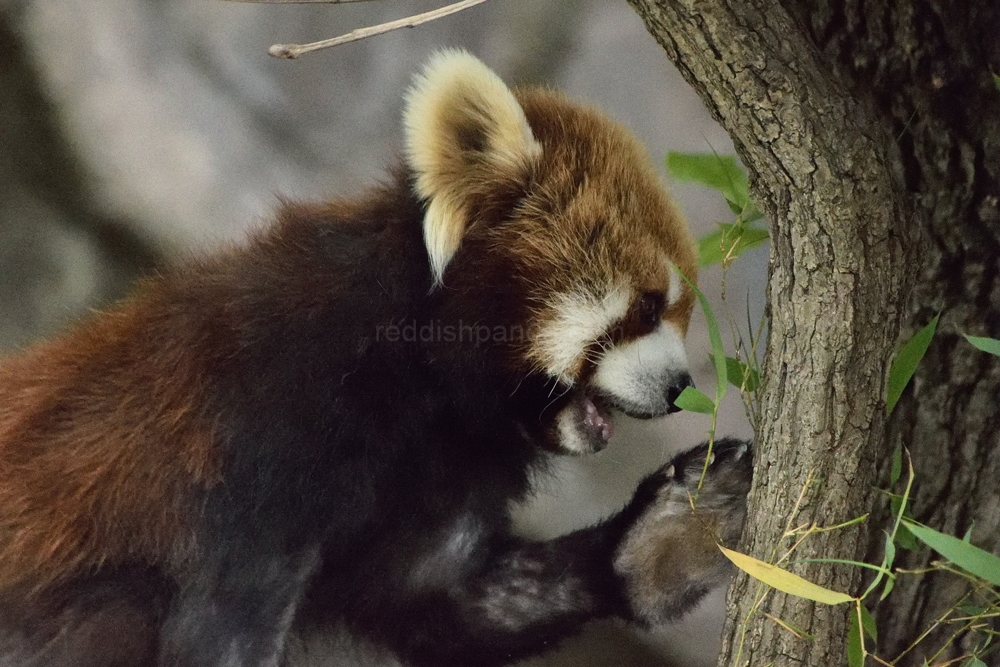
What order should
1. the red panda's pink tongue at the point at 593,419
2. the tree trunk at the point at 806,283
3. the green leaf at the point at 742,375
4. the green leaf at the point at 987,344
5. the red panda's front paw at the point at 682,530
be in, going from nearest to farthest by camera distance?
the tree trunk at the point at 806,283 < the green leaf at the point at 987,344 < the green leaf at the point at 742,375 < the red panda's front paw at the point at 682,530 < the red panda's pink tongue at the point at 593,419

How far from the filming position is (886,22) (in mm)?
1532

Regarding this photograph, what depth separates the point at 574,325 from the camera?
1798mm

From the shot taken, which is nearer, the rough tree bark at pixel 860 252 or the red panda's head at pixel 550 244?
the rough tree bark at pixel 860 252

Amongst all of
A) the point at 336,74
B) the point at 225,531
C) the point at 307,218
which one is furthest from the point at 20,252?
the point at 225,531

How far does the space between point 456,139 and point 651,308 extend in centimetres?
55

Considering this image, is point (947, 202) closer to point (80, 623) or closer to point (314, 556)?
point (314, 556)

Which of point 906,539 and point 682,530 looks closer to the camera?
point 906,539

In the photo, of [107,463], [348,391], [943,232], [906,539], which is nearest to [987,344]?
[943,232]

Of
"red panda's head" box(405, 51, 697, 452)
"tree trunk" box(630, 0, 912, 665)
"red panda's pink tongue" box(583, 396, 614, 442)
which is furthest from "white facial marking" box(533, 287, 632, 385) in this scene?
"tree trunk" box(630, 0, 912, 665)

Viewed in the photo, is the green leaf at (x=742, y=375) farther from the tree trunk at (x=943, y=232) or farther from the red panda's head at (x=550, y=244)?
the tree trunk at (x=943, y=232)

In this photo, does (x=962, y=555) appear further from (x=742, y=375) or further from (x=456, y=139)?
(x=456, y=139)

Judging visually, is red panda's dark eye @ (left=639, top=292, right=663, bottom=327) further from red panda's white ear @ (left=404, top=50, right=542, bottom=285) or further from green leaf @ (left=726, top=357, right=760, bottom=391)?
red panda's white ear @ (left=404, top=50, right=542, bottom=285)

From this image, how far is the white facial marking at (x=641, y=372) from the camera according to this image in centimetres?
184

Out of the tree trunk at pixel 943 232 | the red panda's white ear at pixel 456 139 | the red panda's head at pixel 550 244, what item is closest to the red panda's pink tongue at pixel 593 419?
the red panda's head at pixel 550 244
